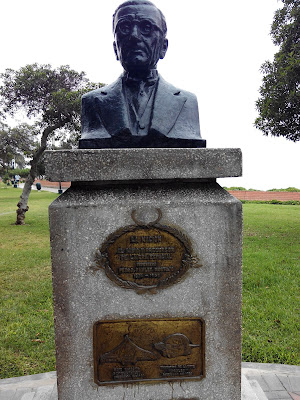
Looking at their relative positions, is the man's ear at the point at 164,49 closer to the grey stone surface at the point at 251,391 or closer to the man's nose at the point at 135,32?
the man's nose at the point at 135,32

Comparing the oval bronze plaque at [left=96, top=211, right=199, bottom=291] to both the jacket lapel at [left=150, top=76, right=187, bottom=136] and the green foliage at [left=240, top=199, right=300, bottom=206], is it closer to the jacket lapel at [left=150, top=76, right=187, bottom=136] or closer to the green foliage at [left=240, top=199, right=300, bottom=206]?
the jacket lapel at [left=150, top=76, right=187, bottom=136]

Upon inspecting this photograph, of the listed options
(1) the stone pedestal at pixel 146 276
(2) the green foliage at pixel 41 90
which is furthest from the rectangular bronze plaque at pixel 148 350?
(2) the green foliage at pixel 41 90

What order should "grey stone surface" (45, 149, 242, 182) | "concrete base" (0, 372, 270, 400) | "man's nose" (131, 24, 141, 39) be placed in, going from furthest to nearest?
"concrete base" (0, 372, 270, 400) < "man's nose" (131, 24, 141, 39) < "grey stone surface" (45, 149, 242, 182)

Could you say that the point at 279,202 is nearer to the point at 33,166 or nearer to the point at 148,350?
the point at 33,166

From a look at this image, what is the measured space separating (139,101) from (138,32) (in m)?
0.44

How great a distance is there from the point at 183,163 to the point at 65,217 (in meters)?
0.75

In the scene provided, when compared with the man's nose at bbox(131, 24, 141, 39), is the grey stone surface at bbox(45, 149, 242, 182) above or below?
below

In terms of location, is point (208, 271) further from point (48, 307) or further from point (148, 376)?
point (48, 307)

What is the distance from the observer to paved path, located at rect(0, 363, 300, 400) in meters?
2.59

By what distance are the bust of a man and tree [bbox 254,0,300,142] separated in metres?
5.22

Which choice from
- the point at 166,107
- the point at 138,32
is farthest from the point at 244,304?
the point at 138,32

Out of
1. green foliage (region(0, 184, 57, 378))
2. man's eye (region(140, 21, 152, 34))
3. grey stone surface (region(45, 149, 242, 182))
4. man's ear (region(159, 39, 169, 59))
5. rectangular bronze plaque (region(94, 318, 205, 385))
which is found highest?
man's eye (region(140, 21, 152, 34))

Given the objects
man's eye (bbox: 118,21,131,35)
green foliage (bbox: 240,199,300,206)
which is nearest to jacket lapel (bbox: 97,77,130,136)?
man's eye (bbox: 118,21,131,35)

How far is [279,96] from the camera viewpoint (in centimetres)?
716
